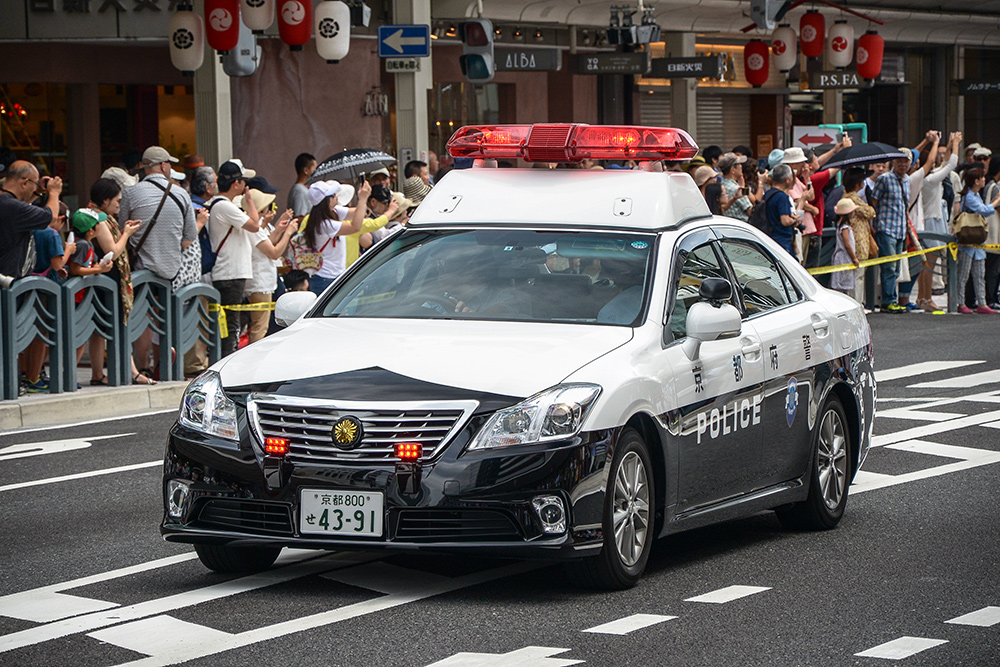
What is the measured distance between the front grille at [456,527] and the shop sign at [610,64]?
71.1 ft

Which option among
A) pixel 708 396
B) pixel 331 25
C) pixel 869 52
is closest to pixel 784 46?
pixel 869 52

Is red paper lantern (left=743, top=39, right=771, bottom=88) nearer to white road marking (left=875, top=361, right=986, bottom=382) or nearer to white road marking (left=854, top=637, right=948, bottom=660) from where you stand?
white road marking (left=875, top=361, right=986, bottom=382)

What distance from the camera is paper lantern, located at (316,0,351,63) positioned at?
20844 millimetres

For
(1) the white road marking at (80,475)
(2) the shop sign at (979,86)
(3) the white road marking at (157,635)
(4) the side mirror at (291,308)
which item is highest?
(2) the shop sign at (979,86)

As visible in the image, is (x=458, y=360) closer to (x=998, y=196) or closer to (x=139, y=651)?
(x=139, y=651)

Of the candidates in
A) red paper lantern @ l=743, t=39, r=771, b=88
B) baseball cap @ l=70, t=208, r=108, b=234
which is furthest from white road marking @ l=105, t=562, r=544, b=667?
red paper lantern @ l=743, t=39, r=771, b=88

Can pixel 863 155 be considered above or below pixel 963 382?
above

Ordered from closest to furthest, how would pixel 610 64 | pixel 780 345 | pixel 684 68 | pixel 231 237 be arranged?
pixel 780 345
pixel 231 237
pixel 610 64
pixel 684 68

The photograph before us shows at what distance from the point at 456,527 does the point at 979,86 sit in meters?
34.4

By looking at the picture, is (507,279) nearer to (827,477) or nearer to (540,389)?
(540,389)

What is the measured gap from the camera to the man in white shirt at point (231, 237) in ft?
47.4

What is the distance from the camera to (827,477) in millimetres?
8406

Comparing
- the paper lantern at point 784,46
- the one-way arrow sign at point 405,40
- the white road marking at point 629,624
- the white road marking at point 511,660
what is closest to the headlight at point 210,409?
the white road marking at point 511,660

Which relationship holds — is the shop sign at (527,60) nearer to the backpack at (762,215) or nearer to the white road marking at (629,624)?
the backpack at (762,215)
